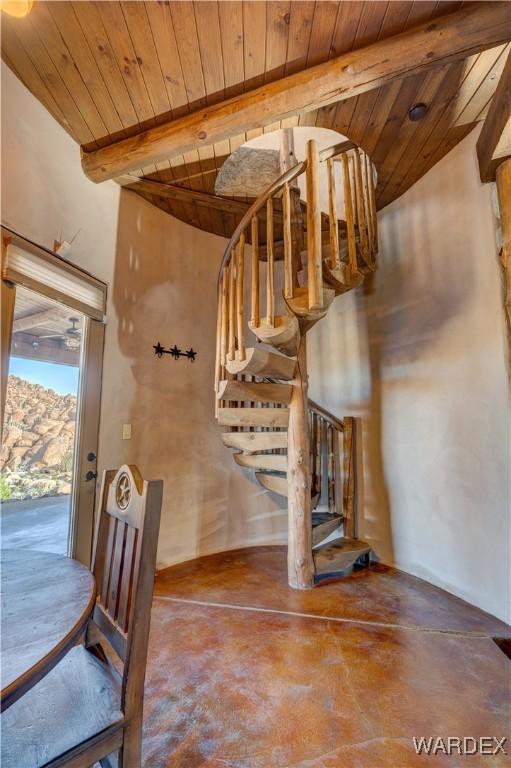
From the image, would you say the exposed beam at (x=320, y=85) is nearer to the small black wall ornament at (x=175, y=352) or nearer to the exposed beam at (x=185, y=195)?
the exposed beam at (x=185, y=195)

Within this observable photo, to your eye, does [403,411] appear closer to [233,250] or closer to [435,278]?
[435,278]

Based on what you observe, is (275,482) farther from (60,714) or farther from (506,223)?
(506,223)

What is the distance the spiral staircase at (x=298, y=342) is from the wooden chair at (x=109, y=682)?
4.65 ft

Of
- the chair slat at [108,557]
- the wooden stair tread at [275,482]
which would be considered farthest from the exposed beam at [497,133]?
the chair slat at [108,557]

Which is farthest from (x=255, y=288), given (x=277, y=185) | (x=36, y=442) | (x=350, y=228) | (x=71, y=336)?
(x=36, y=442)

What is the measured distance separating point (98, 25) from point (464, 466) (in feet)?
11.3

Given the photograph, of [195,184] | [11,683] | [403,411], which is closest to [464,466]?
[403,411]

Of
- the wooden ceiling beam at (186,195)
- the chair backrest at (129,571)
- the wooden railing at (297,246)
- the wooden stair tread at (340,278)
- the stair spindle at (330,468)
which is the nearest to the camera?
the chair backrest at (129,571)

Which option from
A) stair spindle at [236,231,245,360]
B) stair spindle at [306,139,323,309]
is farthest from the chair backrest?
stair spindle at [306,139,323,309]

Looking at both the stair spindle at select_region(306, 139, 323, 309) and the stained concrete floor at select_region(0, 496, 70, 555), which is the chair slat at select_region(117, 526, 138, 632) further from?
the stair spindle at select_region(306, 139, 323, 309)

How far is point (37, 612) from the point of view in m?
0.90

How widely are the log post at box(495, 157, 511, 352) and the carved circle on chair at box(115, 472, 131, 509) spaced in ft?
7.74

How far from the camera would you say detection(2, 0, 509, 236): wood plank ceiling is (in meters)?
1.69

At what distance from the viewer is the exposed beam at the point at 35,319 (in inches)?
74.8
